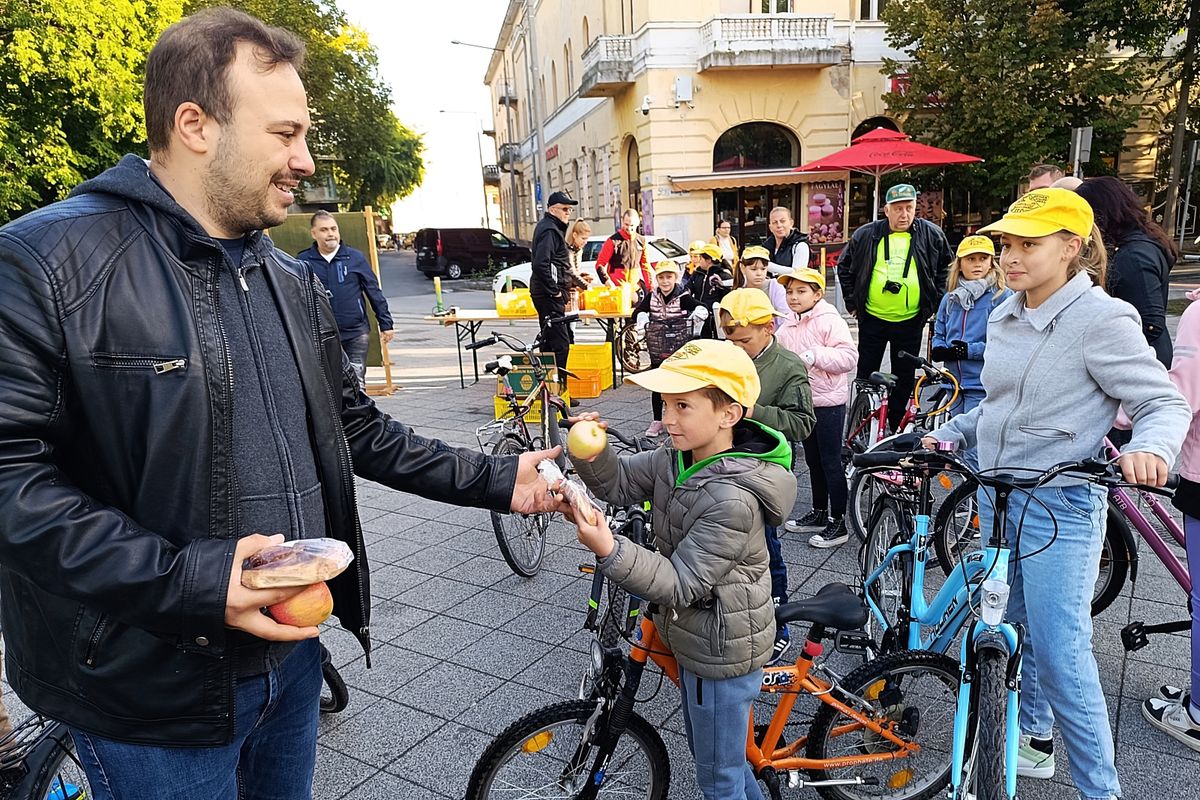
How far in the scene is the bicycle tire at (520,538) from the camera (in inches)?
177

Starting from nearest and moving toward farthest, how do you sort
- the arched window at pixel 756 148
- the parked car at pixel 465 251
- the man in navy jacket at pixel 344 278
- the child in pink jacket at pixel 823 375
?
the child in pink jacket at pixel 823 375 < the man in navy jacket at pixel 344 278 < the arched window at pixel 756 148 < the parked car at pixel 465 251

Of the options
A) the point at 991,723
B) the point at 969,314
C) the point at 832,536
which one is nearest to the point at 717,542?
the point at 991,723

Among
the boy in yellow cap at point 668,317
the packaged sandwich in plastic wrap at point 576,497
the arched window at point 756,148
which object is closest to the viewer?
the packaged sandwich in plastic wrap at point 576,497

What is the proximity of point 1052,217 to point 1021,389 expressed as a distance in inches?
21.5

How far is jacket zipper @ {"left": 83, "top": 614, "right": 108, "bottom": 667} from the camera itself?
1.29 metres

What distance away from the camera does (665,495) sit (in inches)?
92.2

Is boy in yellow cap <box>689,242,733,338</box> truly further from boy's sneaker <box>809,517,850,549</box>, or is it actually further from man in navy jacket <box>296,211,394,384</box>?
boy's sneaker <box>809,517,850,549</box>

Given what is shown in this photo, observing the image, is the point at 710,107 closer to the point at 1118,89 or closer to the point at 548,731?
the point at 1118,89

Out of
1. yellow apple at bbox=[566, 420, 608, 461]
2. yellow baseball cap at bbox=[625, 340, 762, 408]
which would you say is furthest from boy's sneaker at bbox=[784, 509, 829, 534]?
yellow apple at bbox=[566, 420, 608, 461]

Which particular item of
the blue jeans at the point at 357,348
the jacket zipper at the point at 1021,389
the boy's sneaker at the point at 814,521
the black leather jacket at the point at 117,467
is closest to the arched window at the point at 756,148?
the blue jeans at the point at 357,348

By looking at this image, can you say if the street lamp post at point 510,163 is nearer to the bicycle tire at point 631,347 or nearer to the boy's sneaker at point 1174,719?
the bicycle tire at point 631,347

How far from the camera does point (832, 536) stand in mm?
4992

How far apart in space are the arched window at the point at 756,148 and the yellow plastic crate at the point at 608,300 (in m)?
13.6

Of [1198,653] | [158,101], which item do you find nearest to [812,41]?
[1198,653]
